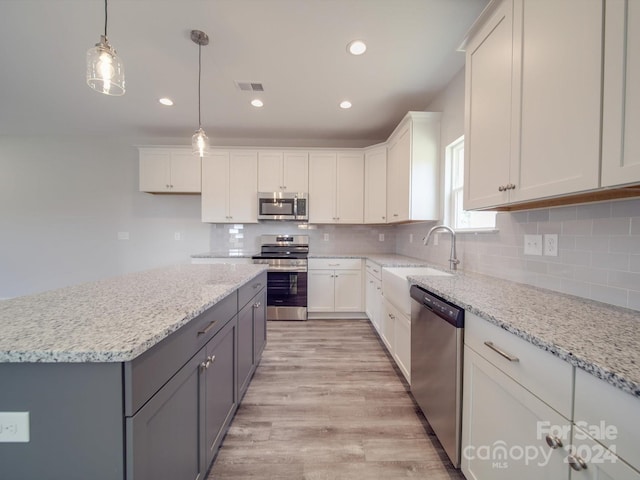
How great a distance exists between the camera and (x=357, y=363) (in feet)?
7.37

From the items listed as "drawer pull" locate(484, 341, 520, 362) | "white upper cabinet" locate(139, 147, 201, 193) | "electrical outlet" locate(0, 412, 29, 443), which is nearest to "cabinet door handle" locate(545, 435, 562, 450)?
"drawer pull" locate(484, 341, 520, 362)

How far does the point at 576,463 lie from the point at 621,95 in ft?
3.57

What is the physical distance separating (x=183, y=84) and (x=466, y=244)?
10.4ft

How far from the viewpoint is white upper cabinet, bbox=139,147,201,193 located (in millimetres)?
3568

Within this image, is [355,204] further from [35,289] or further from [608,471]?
[35,289]

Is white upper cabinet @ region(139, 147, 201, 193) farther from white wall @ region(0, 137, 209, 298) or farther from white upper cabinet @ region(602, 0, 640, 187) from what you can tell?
white upper cabinet @ region(602, 0, 640, 187)

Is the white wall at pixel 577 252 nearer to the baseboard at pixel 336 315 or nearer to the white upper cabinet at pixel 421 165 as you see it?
the white upper cabinet at pixel 421 165

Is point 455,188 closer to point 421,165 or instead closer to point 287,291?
point 421,165

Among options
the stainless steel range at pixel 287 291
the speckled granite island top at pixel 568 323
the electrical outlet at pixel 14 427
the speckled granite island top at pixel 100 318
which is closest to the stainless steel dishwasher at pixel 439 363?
the speckled granite island top at pixel 568 323

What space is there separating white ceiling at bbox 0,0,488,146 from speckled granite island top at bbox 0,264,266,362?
188 cm

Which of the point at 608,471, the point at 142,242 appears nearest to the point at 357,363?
the point at 608,471

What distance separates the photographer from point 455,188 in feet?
7.98

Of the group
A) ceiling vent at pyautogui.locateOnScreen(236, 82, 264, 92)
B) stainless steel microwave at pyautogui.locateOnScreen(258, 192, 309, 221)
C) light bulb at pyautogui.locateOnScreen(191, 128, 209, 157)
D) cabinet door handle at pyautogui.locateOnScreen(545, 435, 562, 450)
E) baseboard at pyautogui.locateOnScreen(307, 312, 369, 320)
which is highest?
ceiling vent at pyautogui.locateOnScreen(236, 82, 264, 92)

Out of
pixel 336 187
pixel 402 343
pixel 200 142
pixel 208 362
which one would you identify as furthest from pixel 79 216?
pixel 402 343
